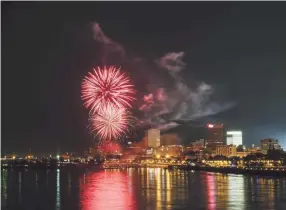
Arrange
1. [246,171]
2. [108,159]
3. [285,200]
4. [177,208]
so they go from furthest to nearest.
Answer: [108,159], [246,171], [285,200], [177,208]

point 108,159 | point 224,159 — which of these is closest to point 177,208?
point 224,159

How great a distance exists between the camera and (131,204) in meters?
22.9

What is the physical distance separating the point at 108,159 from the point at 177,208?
137 meters

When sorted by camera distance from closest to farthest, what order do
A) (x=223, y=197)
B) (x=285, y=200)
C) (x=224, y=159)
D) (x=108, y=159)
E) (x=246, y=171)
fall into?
1. (x=285, y=200)
2. (x=223, y=197)
3. (x=246, y=171)
4. (x=224, y=159)
5. (x=108, y=159)

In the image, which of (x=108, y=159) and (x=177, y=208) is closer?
(x=177, y=208)

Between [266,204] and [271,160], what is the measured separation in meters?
79.8

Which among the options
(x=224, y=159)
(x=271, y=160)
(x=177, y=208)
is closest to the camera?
(x=177, y=208)

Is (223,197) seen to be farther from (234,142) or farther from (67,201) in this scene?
(234,142)

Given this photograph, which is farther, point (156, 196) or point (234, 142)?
point (234, 142)

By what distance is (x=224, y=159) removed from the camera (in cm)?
13050

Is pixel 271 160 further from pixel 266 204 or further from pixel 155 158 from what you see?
Answer: pixel 266 204

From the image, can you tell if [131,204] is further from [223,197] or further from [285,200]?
[285,200]

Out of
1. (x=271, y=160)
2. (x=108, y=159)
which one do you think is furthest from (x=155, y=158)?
(x=271, y=160)

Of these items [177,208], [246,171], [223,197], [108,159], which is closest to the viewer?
[177,208]
